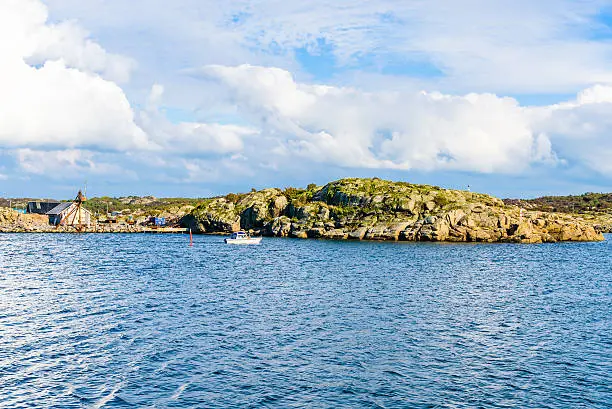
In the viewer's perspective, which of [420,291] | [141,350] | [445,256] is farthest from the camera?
[445,256]

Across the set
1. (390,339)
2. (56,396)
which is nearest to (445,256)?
(390,339)

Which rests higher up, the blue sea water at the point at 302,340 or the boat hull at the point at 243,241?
the boat hull at the point at 243,241

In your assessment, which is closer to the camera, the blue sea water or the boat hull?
the blue sea water

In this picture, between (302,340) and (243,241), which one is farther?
(243,241)

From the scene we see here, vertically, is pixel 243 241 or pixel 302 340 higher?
pixel 243 241

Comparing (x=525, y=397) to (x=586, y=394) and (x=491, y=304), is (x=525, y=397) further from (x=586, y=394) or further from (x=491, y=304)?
(x=491, y=304)

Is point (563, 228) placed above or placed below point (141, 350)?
above

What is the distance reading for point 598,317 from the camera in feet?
185

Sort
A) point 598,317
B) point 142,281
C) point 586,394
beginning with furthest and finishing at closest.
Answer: point 142,281, point 598,317, point 586,394

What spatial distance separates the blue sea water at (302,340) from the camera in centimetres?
3275

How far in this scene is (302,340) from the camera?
147 ft

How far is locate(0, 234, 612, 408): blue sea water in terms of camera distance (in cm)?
3275

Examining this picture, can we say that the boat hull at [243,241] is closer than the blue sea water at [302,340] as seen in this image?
No

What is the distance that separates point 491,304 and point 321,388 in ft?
119
